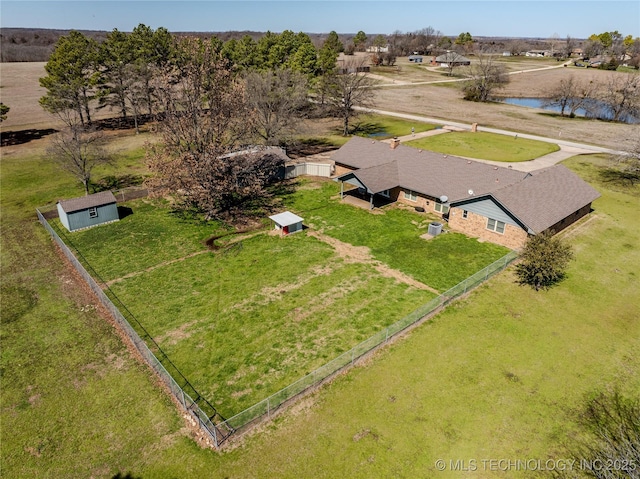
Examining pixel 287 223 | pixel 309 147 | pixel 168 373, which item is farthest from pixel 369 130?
pixel 168 373

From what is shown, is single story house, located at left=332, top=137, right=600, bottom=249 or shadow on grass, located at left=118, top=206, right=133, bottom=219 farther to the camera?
shadow on grass, located at left=118, top=206, right=133, bottom=219

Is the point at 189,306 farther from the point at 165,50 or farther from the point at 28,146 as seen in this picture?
the point at 165,50

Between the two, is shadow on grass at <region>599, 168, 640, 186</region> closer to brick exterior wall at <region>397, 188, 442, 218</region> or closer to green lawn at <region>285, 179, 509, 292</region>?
brick exterior wall at <region>397, 188, 442, 218</region>

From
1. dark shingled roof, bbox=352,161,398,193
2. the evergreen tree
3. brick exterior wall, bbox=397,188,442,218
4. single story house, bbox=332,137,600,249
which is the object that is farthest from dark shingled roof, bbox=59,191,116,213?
the evergreen tree

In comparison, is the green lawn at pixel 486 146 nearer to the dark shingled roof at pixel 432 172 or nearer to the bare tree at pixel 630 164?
the bare tree at pixel 630 164

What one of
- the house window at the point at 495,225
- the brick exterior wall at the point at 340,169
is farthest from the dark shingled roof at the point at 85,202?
the house window at the point at 495,225

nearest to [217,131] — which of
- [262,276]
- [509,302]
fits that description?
[262,276]
